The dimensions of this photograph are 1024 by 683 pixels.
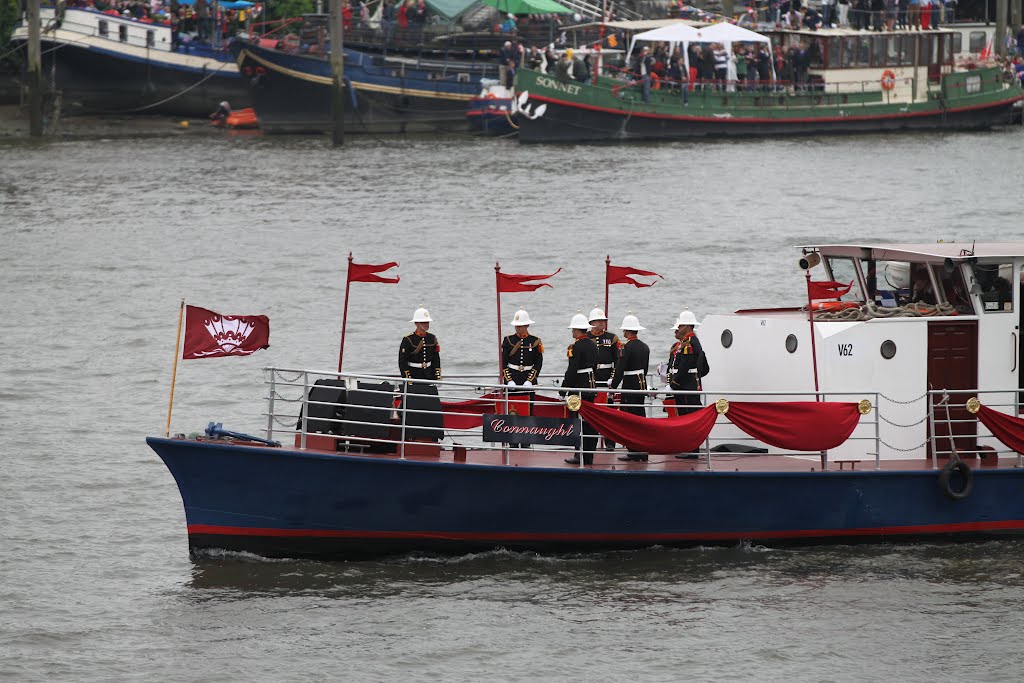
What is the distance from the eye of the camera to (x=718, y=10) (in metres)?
63.3

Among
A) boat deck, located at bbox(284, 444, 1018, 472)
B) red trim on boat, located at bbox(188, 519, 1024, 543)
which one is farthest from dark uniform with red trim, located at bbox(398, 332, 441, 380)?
red trim on boat, located at bbox(188, 519, 1024, 543)

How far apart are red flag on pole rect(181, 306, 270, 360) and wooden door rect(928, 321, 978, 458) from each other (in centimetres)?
633

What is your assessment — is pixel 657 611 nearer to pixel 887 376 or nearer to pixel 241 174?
pixel 887 376

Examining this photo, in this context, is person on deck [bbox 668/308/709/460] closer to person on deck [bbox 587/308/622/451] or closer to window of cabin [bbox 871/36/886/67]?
person on deck [bbox 587/308/622/451]

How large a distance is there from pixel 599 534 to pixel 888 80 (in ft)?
132

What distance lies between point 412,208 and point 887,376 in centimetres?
2430

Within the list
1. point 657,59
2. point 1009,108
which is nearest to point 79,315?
point 657,59

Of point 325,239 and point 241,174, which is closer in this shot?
point 325,239

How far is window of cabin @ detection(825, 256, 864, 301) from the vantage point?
57.3 ft

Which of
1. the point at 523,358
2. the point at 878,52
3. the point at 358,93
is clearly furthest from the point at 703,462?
the point at 878,52

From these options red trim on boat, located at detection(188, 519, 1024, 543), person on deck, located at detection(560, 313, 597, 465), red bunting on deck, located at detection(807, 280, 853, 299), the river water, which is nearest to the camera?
the river water

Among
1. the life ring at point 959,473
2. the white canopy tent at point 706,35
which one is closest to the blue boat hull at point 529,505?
the life ring at point 959,473

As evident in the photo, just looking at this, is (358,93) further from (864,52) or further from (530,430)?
(530,430)

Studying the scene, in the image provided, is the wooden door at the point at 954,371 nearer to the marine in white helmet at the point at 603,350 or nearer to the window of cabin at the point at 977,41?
the marine in white helmet at the point at 603,350
